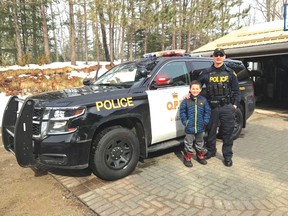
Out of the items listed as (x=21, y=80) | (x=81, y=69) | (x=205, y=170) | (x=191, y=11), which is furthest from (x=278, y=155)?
(x=191, y=11)

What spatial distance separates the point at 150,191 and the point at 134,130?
3.44ft

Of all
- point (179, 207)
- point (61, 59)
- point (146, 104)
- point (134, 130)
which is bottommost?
point (179, 207)

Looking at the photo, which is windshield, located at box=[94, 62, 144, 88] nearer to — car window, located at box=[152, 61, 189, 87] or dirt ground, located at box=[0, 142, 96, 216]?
car window, located at box=[152, 61, 189, 87]

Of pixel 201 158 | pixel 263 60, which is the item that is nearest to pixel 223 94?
pixel 201 158

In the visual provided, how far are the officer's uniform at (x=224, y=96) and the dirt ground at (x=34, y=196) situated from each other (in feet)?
8.41

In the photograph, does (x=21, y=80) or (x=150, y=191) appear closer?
(x=150, y=191)

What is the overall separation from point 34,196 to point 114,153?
4.07 ft

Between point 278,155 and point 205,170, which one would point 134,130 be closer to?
point 205,170

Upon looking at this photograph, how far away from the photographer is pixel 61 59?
43.6 m

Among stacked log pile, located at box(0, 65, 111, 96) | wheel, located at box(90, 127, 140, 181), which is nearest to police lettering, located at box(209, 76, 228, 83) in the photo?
wheel, located at box(90, 127, 140, 181)

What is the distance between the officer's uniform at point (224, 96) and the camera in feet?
14.7

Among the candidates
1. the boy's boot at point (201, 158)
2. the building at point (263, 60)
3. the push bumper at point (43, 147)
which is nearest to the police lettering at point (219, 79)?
the boy's boot at point (201, 158)

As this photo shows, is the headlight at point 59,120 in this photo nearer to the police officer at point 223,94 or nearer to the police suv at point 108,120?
the police suv at point 108,120

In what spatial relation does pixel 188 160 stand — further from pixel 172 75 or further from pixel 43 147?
pixel 43 147
